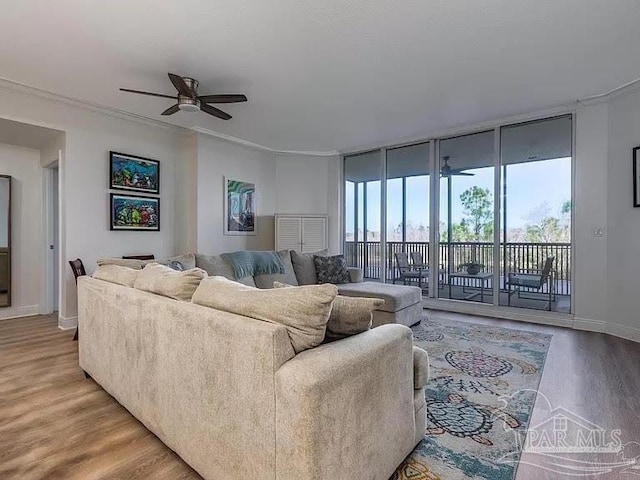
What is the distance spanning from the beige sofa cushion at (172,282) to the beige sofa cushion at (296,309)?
0.43m

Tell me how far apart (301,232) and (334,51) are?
11.2 ft

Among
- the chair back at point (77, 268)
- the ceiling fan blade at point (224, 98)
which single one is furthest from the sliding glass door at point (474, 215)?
the chair back at point (77, 268)

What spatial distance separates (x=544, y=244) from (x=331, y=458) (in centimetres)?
448

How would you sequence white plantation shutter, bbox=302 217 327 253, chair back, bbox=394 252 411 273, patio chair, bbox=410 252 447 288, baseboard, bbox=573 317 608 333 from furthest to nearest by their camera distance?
white plantation shutter, bbox=302 217 327 253, chair back, bbox=394 252 411 273, patio chair, bbox=410 252 447 288, baseboard, bbox=573 317 608 333

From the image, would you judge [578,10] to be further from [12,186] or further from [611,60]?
[12,186]

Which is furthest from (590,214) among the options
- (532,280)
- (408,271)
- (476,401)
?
(476,401)

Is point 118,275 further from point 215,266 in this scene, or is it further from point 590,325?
point 590,325

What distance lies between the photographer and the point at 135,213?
4.55 m

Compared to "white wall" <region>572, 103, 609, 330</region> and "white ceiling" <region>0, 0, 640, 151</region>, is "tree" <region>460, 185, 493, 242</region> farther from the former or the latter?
"white ceiling" <region>0, 0, 640, 151</region>

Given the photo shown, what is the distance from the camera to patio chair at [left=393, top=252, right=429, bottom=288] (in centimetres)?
549

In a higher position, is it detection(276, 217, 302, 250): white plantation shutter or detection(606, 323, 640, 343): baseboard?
detection(276, 217, 302, 250): white plantation shutter

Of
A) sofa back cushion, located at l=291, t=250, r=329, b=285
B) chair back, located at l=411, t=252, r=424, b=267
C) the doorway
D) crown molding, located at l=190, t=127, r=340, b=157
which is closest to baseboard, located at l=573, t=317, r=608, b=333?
chair back, located at l=411, t=252, r=424, b=267

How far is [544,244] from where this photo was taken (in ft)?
14.8

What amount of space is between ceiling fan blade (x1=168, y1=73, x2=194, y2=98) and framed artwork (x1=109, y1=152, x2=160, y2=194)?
175 centimetres
